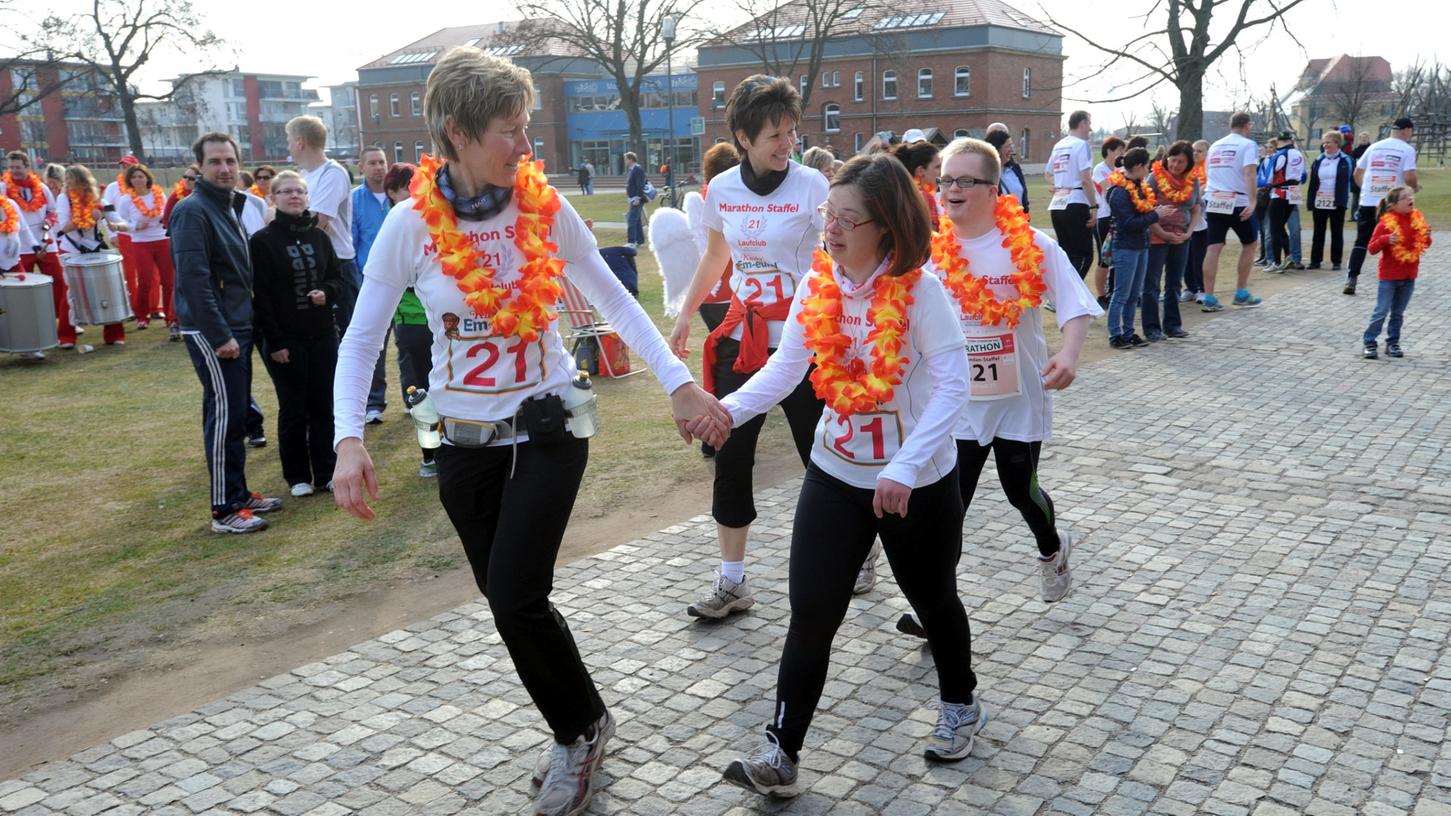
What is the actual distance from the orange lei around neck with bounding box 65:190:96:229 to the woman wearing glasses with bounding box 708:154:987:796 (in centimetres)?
1328

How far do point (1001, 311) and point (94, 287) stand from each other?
12.7 m

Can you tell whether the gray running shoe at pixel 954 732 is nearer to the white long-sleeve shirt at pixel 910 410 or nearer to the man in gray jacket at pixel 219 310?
the white long-sleeve shirt at pixel 910 410

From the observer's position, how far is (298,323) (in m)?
7.30

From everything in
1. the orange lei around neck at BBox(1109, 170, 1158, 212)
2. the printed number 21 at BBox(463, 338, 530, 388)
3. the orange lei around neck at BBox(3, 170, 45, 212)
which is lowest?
the printed number 21 at BBox(463, 338, 530, 388)

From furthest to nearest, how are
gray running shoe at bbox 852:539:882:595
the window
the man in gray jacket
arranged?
the window, the man in gray jacket, gray running shoe at bbox 852:539:882:595

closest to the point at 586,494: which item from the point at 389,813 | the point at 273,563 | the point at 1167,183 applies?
the point at 273,563

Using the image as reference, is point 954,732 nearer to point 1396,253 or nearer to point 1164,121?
point 1396,253

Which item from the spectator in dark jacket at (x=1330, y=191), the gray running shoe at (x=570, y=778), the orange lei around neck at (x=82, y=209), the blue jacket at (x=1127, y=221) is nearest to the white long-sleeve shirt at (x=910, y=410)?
the gray running shoe at (x=570, y=778)

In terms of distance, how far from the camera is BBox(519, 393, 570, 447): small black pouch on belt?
11.0 ft

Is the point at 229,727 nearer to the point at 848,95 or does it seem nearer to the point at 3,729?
the point at 3,729

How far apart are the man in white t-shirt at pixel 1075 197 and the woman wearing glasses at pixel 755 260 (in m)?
8.48

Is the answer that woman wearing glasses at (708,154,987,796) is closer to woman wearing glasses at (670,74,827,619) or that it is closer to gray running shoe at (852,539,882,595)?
woman wearing glasses at (670,74,827,619)

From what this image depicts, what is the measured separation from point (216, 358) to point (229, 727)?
3086 millimetres

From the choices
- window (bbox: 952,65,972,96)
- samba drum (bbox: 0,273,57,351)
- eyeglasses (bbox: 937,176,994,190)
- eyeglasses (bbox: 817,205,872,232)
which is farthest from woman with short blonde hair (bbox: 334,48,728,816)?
window (bbox: 952,65,972,96)
